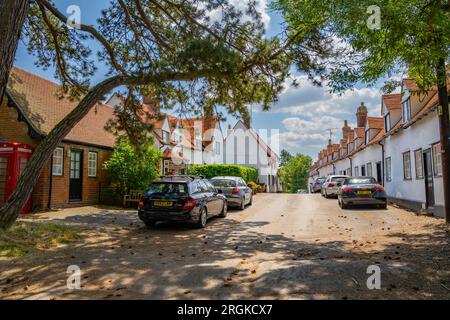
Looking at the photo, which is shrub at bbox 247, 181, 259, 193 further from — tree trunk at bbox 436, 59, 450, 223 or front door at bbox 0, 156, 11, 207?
tree trunk at bbox 436, 59, 450, 223

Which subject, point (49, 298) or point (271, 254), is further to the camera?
point (271, 254)

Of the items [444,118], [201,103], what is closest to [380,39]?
[444,118]

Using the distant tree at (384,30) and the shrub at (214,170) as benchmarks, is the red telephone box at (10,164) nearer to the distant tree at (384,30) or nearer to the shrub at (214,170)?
the distant tree at (384,30)

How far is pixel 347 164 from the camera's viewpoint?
4059 centimetres

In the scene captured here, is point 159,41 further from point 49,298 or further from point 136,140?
point 49,298

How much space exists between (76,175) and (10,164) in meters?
3.76

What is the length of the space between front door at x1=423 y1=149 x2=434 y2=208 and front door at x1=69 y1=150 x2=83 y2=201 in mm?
16165

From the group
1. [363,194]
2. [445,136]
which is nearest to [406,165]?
[363,194]

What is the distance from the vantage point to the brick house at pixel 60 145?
16.4m

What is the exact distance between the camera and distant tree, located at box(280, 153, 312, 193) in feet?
275

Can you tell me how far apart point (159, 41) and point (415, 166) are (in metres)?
12.8

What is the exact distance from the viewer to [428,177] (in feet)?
50.1
